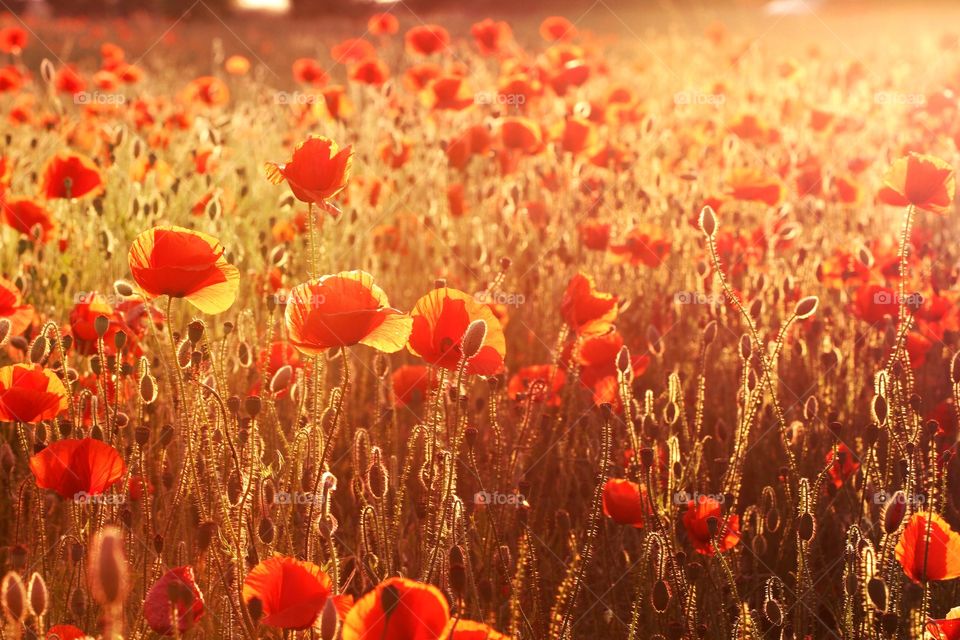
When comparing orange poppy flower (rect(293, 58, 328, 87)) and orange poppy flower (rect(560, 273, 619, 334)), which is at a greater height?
orange poppy flower (rect(293, 58, 328, 87))

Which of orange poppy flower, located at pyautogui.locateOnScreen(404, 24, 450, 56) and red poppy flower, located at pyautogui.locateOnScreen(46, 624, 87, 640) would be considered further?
orange poppy flower, located at pyautogui.locateOnScreen(404, 24, 450, 56)

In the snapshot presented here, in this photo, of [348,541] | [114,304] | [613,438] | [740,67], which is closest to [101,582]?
[348,541]

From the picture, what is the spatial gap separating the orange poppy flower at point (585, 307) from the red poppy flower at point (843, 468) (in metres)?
0.57

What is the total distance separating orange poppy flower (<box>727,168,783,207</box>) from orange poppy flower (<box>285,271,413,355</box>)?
187 centimetres

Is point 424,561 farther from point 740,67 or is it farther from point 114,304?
point 740,67

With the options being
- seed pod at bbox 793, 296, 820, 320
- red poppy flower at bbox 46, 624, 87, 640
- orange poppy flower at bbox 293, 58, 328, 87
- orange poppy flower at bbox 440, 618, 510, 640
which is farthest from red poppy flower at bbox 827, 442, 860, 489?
orange poppy flower at bbox 293, 58, 328, 87

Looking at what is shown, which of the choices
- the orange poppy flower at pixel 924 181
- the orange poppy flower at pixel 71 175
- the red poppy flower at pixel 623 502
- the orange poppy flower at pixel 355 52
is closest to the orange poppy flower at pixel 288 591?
the red poppy flower at pixel 623 502

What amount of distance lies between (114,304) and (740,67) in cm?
620

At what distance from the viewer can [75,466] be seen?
62.2 inches

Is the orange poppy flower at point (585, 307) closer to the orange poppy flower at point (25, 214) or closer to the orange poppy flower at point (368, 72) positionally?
the orange poppy flower at point (25, 214)

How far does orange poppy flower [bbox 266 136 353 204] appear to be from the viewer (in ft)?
6.27

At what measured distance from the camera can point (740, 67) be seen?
7863 millimetres

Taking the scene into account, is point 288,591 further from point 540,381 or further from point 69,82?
point 69,82

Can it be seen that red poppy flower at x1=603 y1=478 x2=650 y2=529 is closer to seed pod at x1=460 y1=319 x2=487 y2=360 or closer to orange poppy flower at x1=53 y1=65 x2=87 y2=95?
seed pod at x1=460 y1=319 x2=487 y2=360
